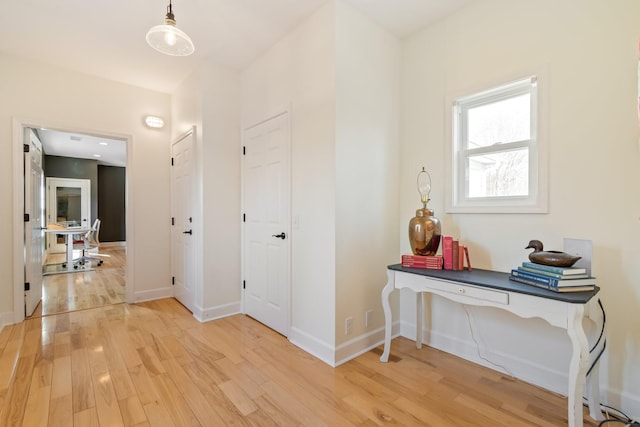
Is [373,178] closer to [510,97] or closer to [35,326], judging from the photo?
[510,97]

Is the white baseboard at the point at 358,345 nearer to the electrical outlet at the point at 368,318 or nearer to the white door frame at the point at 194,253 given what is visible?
the electrical outlet at the point at 368,318

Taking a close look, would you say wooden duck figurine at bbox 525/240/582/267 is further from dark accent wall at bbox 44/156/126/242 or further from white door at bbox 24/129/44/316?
dark accent wall at bbox 44/156/126/242

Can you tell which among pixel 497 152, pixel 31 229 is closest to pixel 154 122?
pixel 31 229

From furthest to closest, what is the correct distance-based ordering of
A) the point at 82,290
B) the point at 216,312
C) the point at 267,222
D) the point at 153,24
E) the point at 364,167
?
the point at 82,290 < the point at 216,312 < the point at 267,222 < the point at 153,24 < the point at 364,167

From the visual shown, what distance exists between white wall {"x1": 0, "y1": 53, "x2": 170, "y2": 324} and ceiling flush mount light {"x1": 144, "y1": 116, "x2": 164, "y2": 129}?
0.07 m

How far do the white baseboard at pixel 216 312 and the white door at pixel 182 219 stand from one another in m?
0.28

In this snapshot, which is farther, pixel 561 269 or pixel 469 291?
pixel 469 291

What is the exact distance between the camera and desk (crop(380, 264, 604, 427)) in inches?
57.2

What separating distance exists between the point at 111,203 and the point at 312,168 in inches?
372

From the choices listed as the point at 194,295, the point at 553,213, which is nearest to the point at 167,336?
the point at 194,295

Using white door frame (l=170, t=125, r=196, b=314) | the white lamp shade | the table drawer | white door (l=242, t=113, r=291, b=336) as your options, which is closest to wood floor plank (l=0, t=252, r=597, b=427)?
white door (l=242, t=113, r=291, b=336)

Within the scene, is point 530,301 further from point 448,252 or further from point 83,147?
point 83,147

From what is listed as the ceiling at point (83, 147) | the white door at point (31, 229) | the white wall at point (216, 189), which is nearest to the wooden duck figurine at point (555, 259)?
the white wall at point (216, 189)

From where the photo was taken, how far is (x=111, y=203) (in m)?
9.34
